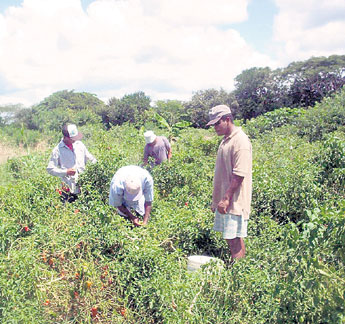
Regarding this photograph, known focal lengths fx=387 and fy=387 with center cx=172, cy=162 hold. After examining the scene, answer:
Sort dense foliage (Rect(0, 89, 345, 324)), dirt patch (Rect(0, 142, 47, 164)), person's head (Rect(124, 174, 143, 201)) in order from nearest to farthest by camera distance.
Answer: dense foliage (Rect(0, 89, 345, 324)) < person's head (Rect(124, 174, 143, 201)) < dirt patch (Rect(0, 142, 47, 164))

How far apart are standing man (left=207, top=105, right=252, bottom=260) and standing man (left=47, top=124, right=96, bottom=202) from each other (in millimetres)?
2085

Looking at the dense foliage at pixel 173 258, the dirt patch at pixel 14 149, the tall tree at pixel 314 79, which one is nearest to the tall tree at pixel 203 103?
the tall tree at pixel 314 79

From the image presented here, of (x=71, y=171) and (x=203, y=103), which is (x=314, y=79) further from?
(x=71, y=171)

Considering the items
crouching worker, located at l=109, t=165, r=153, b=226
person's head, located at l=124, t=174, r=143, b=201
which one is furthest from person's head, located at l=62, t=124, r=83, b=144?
person's head, located at l=124, t=174, r=143, b=201

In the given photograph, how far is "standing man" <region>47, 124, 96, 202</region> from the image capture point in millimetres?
4977

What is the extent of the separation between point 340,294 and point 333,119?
8850mm

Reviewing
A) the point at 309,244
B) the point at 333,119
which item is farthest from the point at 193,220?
the point at 333,119

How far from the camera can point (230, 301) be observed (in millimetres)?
2754

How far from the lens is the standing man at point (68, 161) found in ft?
16.3

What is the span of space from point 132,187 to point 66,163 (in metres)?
1.57

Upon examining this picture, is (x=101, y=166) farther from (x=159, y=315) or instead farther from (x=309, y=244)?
(x=309, y=244)

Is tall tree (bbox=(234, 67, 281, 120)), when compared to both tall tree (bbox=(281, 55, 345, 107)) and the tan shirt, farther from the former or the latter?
the tan shirt

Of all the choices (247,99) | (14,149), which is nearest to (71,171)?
(14,149)

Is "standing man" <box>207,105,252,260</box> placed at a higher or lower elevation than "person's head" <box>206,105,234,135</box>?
lower
